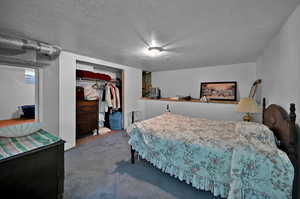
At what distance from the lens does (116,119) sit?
4.02m

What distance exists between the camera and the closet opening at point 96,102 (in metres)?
3.17

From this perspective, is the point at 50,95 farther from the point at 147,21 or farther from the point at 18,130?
the point at 147,21

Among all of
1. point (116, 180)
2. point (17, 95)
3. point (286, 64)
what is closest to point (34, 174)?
point (116, 180)

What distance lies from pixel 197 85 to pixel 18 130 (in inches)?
167

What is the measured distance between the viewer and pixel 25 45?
1.81m

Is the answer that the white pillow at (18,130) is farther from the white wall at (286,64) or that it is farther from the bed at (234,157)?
the white wall at (286,64)

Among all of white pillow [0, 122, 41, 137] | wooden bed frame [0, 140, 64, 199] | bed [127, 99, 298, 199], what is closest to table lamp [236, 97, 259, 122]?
bed [127, 99, 298, 199]

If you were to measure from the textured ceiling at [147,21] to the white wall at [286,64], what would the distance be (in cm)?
13

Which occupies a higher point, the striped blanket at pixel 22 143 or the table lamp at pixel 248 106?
the table lamp at pixel 248 106

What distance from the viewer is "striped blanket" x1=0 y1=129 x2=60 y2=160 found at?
3.05 ft

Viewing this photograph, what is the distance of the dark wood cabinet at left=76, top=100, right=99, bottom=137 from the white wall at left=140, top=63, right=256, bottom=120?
1792mm

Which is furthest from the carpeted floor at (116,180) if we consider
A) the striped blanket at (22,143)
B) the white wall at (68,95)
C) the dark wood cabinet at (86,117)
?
the striped blanket at (22,143)

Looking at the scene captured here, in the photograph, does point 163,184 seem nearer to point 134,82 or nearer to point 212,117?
point 212,117

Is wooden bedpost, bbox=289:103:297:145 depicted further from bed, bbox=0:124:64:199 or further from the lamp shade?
bed, bbox=0:124:64:199
